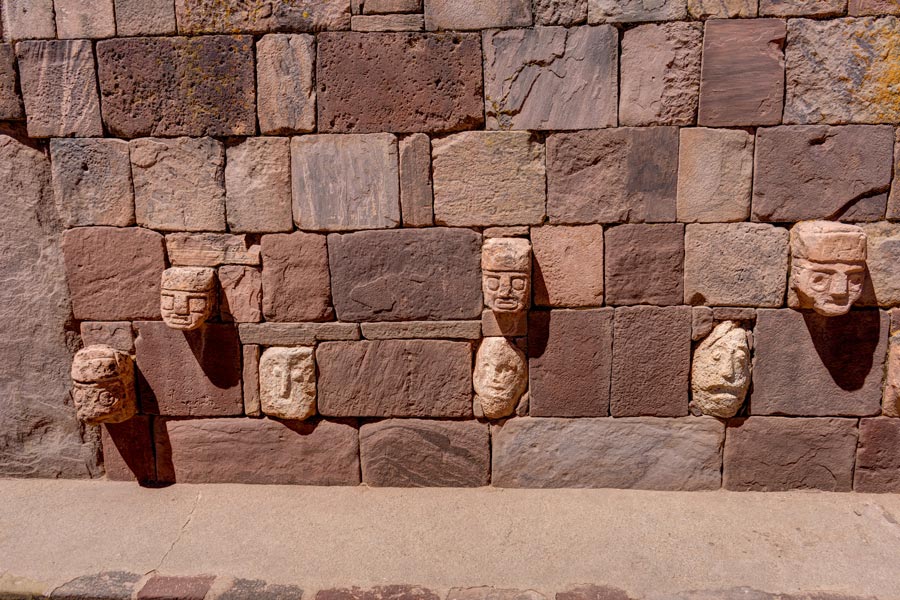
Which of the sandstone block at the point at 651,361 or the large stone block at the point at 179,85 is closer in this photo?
the large stone block at the point at 179,85

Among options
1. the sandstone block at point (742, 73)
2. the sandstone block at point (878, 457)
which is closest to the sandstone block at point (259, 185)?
the sandstone block at point (742, 73)

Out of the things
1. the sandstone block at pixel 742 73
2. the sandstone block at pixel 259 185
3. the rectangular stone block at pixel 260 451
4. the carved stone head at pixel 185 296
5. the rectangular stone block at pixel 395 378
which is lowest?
the rectangular stone block at pixel 260 451

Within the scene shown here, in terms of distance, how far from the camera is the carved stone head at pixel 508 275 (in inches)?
160

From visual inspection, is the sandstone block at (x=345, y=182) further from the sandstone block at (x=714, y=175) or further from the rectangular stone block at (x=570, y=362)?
the sandstone block at (x=714, y=175)

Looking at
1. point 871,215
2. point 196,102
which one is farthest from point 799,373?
point 196,102

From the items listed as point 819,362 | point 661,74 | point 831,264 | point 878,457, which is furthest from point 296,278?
point 878,457

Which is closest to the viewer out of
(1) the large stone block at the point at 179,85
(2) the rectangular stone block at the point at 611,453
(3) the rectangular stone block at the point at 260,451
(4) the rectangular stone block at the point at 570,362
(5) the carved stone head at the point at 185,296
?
(1) the large stone block at the point at 179,85

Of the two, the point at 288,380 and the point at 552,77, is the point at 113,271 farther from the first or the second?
the point at 552,77

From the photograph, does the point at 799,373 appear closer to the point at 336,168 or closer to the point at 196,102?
the point at 336,168

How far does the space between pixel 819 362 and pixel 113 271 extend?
4.75 metres

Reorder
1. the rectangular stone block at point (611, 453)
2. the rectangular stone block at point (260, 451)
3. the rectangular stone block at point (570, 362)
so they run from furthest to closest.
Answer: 1. the rectangular stone block at point (260, 451)
2. the rectangular stone block at point (611, 453)
3. the rectangular stone block at point (570, 362)

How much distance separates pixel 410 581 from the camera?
143 inches

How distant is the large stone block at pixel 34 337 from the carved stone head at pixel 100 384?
315mm

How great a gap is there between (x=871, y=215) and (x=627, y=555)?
2.60 metres
